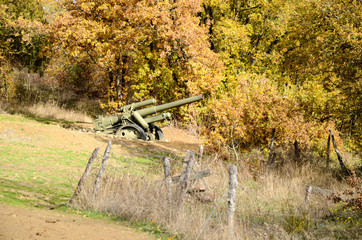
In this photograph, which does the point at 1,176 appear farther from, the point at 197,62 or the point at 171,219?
the point at 197,62

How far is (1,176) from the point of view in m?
9.01

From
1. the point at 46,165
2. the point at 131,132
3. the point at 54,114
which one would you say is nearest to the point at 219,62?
the point at 131,132

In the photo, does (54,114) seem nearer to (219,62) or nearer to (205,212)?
(219,62)

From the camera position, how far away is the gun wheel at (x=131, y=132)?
1830 centimetres

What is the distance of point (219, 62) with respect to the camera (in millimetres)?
22000

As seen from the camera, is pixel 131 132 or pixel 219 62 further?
pixel 219 62

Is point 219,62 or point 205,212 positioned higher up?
point 219,62

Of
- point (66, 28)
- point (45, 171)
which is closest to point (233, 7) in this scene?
point (66, 28)

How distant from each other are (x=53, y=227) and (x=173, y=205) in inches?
83.4

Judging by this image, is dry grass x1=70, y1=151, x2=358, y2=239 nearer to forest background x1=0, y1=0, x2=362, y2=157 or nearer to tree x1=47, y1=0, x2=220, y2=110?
forest background x1=0, y1=0, x2=362, y2=157

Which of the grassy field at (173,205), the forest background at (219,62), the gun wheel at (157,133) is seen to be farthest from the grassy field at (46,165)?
the forest background at (219,62)

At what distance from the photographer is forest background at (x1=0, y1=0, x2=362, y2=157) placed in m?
13.0

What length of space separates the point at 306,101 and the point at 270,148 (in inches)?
96.5

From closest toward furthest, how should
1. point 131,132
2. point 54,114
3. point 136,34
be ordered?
point 131,132
point 136,34
point 54,114
